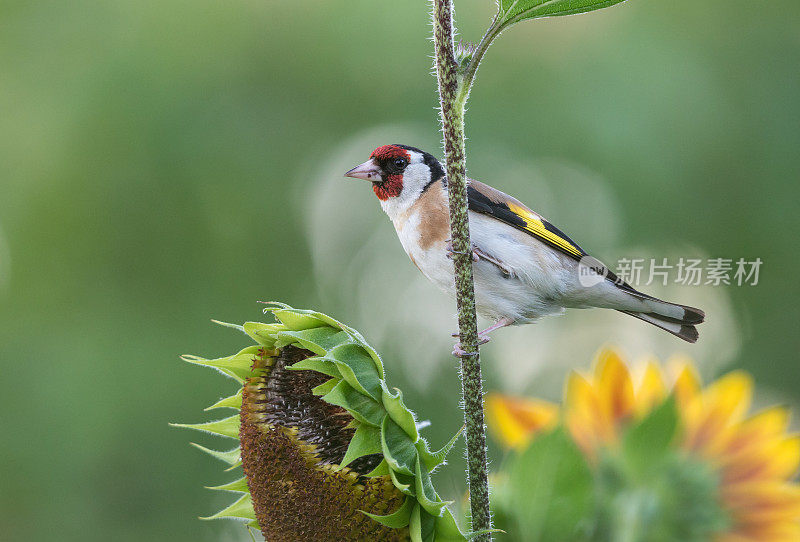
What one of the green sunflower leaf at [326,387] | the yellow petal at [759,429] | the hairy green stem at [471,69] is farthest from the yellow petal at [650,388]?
the hairy green stem at [471,69]

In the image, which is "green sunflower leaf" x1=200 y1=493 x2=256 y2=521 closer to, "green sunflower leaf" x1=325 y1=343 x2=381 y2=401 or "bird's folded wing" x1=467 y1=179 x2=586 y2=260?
"green sunflower leaf" x1=325 y1=343 x2=381 y2=401

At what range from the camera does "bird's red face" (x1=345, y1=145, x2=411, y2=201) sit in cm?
264

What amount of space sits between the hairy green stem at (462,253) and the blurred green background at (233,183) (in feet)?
15.3

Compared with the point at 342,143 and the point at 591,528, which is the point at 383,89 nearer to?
the point at 342,143

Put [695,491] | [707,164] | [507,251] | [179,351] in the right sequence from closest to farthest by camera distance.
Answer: [695,491] < [507,251] < [179,351] < [707,164]

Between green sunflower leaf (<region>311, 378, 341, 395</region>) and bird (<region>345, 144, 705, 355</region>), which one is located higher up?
bird (<region>345, 144, 705, 355</region>)

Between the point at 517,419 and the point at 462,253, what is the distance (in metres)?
0.85

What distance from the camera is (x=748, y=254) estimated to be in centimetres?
643

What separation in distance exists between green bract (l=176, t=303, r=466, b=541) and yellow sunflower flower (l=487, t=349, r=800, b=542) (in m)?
0.46

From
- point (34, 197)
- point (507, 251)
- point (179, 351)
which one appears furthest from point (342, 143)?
point (507, 251)

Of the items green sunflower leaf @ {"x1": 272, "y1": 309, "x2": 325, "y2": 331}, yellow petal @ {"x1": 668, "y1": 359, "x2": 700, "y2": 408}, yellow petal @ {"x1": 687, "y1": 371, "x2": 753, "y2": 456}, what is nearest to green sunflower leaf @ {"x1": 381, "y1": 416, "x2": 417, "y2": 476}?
green sunflower leaf @ {"x1": 272, "y1": 309, "x2": 325, "y2": 331}

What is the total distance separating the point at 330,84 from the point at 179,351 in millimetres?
2500

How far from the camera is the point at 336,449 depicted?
166cm

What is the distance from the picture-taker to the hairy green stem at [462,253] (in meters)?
1.25
